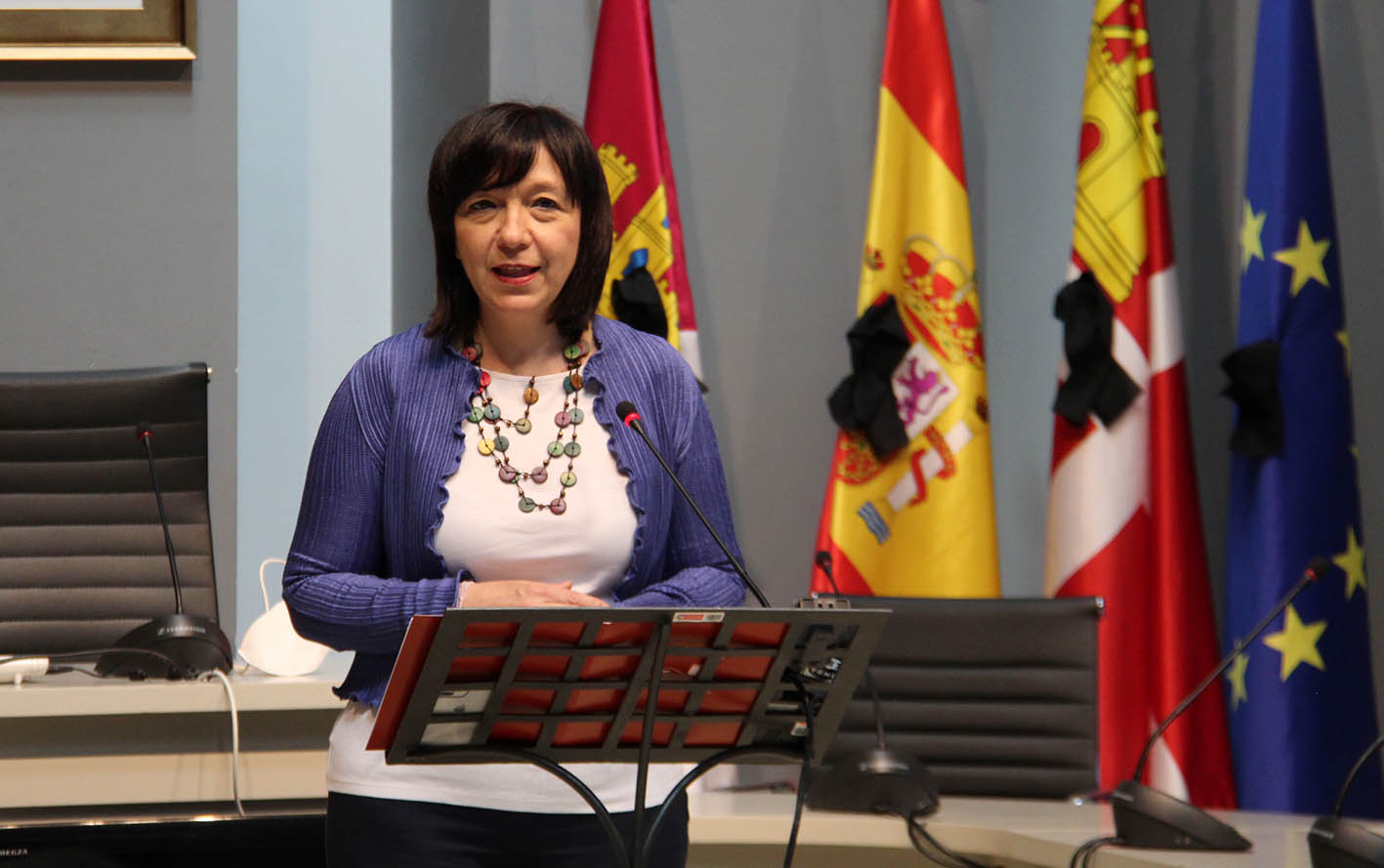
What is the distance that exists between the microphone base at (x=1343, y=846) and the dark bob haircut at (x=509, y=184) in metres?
0.97

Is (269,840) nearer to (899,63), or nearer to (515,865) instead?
(515,865)

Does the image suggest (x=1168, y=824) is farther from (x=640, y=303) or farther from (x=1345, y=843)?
(x=640, y=303)

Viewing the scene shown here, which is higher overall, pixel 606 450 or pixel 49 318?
pixel 49 318

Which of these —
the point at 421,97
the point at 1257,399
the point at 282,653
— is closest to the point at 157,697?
the point at 282,653

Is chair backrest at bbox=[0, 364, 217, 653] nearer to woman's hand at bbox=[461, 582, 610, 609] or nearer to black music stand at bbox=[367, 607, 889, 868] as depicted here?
woman's hand at bbox=[461, 582, 610, 609]

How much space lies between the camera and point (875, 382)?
3.31 metres

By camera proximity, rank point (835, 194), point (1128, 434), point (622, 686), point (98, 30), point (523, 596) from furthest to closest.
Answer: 1. point (835, 194)
2. point (98, 30)
3. point (1128, 434)
4. point (523, 596)
5. point (622, 686)

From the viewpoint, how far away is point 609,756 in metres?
1.25

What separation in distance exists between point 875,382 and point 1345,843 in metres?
1.81

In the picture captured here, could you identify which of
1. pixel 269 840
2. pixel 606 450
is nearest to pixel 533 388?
pixel 606 450

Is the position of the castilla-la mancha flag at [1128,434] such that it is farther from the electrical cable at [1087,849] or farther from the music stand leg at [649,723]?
the music stand leg at [649,723]

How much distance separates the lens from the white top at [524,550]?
1397 mm

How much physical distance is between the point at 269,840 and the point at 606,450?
89cm

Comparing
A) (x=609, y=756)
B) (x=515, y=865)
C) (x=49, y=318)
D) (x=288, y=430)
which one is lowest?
(x=515, y=865)
